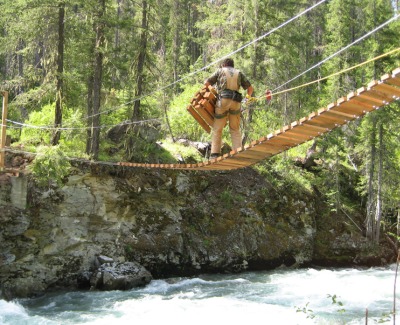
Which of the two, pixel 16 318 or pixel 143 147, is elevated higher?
pixel 143 147

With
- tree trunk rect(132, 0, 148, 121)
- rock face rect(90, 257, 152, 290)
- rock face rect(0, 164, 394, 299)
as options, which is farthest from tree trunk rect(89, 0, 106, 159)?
rock face rect(90, 257, 152, 290)

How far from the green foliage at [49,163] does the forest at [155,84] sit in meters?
0.04

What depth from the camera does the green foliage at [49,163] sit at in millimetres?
10898

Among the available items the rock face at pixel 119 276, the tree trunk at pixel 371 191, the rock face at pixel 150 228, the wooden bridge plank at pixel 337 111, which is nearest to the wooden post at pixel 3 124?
the rock face at pixel 150 228

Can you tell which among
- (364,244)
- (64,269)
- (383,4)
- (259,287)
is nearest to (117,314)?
(64,269)

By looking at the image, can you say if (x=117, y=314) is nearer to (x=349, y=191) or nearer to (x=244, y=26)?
(x=244, y=26)

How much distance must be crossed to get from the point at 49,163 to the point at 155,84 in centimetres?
553

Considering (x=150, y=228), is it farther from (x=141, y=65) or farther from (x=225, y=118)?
(x=225, y=118)

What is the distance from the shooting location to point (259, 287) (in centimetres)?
1260

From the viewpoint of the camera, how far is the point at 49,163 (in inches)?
431

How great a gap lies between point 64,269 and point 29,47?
6439 millimetres

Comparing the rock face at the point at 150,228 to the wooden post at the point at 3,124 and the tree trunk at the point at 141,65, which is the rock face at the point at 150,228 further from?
the tree trunk at the point at 141,65

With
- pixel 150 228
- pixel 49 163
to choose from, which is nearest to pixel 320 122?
pixel 49 163

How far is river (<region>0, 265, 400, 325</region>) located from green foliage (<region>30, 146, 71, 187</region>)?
286 cm
